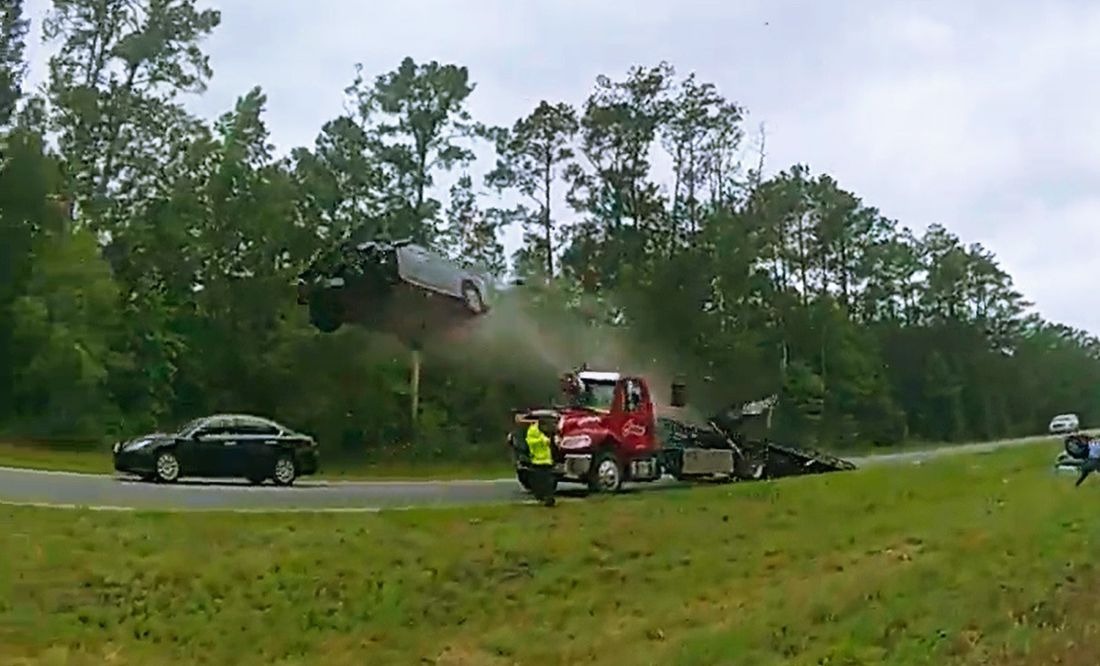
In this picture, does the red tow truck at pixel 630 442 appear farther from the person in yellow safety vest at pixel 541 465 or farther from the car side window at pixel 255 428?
the car side window at pixel 255 428

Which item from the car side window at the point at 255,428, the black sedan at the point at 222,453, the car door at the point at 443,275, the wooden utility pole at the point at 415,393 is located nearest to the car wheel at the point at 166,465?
the black sedan at the point at 222,453

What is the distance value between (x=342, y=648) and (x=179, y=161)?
135 feet

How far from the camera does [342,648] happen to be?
571 inches

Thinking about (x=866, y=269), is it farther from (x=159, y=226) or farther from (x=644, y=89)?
(x=159, y=226)

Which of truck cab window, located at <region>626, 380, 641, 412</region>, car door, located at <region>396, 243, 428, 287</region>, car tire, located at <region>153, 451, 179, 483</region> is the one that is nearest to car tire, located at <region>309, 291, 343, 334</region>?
car door, located at <region>396, 243, 428, 287</region>

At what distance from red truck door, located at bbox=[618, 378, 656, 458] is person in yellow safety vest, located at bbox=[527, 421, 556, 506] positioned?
263 centimetres

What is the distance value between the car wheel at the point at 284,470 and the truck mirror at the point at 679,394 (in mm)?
7869

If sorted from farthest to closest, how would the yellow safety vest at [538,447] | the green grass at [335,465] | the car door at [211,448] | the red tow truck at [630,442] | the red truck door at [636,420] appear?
the green grass at [335,465], the car door at [211,448], the red truck door at [636,420], the red tow truck at [630,442], the yellow safety vest at [538,447]

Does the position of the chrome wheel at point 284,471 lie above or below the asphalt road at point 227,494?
above

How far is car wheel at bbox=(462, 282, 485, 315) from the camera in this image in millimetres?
32028

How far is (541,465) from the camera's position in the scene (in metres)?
22.5

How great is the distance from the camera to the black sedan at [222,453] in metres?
25.9

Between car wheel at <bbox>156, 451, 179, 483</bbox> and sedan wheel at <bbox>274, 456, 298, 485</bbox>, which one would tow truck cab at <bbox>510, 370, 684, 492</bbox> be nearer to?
sedan wheel at <bbox>274, 456, 298, 485</bbox>

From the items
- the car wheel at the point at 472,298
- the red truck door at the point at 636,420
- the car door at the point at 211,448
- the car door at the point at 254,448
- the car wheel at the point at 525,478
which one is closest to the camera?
the car wheel at the point at 525,478
